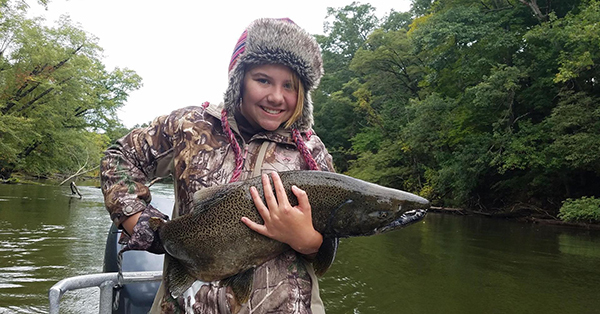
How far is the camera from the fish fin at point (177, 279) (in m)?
1.64

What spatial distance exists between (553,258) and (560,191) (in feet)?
37.8

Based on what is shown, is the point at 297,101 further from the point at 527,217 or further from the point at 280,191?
the point at 527,217

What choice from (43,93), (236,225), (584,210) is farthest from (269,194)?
(43,93)

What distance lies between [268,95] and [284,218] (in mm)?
624

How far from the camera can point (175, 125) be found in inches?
74.0

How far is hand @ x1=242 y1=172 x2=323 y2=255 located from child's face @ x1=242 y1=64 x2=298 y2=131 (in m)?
0.38

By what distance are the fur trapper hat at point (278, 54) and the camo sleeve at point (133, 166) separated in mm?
352

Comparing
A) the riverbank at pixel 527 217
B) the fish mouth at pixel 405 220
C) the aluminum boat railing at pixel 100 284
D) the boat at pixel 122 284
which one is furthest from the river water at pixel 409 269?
the fish mouth at pixel 405 220

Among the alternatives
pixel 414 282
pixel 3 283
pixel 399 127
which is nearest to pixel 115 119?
pixel 399 127

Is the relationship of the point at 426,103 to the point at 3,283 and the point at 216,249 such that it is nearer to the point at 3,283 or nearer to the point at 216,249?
the point at 3,283

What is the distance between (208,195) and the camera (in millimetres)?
1667

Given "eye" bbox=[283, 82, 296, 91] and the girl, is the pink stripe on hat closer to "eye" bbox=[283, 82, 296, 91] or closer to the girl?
the girl

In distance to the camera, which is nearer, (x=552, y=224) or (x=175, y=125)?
(x=175, y=125)

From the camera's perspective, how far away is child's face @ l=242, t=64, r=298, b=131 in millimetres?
1876
